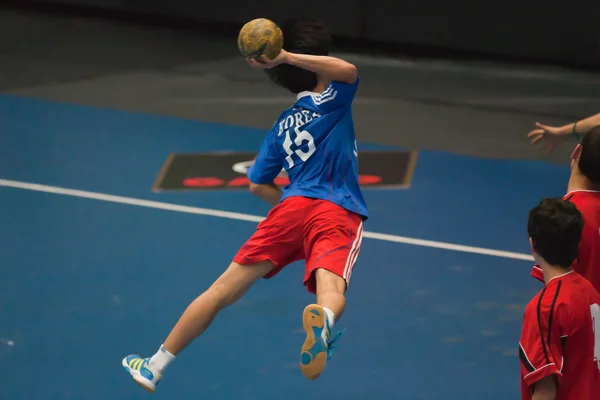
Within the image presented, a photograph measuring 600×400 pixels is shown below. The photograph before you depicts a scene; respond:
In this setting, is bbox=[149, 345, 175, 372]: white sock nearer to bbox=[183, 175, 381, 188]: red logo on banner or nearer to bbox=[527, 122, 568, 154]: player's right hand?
bbox=[527, 122, 568, 154]: player's right hand

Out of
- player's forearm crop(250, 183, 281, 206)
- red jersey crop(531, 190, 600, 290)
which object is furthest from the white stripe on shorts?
red jersey crop(531, 190, 600, 290)

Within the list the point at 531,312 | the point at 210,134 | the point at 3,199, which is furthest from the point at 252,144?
the point at 531,312

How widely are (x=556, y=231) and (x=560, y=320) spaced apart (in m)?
0.37

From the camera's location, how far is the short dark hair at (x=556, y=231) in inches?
179

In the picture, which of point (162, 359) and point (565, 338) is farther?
point (162, 359)

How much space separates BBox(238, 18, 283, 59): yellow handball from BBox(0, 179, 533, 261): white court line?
12.7ft

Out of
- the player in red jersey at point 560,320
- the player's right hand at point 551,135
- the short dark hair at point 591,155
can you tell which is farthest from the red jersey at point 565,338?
the player's right hand at point 551,135

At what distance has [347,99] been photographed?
602 cm

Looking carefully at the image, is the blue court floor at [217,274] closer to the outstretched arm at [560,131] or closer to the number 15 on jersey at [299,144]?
the number 15 on jersey at [299,144]

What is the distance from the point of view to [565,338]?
4562mm

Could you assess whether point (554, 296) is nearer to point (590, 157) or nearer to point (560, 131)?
point (590, 157)

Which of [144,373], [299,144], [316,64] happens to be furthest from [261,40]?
[144,373]

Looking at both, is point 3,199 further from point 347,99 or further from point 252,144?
point 347,99

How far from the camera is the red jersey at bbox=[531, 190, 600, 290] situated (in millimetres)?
4988
